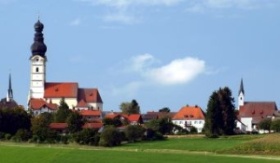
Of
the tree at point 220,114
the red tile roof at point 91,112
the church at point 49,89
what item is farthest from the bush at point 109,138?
the church at point 49,89

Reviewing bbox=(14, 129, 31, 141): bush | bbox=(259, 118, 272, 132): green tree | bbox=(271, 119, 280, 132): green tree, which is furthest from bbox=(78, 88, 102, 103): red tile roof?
bbox=(14, 129, 31, 141): bush

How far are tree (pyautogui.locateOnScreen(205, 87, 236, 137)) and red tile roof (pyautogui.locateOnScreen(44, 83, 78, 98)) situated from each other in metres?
53.6

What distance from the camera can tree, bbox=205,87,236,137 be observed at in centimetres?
10181

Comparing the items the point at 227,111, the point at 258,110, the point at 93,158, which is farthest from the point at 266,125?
the point at 93,158

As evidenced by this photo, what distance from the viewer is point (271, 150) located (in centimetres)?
6450

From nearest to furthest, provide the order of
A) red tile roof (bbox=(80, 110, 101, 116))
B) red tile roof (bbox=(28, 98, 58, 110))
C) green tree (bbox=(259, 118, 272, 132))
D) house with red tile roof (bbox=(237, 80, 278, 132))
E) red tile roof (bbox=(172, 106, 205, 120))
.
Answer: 1. green tree (bbox=(259, 118, 272, 132))
2. red tile roof (bbox=(80, 110, 101, 116))
3. red tile roof (bbox=(172, 106, 205, 120))
4. red tile roof (bbox=(28, 98, 58, 110))
5. house with red tile roof (bbox=(237, 80, 278, 132))

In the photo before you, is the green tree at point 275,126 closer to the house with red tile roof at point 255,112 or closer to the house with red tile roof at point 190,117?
the house with red tile roof at point 190,117

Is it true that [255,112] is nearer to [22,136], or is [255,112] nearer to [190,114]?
[190,114]

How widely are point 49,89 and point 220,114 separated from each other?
60.2 meters

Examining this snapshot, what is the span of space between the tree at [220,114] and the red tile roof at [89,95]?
5204cm

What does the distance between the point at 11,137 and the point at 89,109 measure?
64.2 m

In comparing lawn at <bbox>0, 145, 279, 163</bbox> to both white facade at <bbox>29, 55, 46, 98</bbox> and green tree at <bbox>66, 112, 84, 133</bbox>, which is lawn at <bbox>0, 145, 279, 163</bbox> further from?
white facade at <bbox>29, 55, 46, 98</bbox>

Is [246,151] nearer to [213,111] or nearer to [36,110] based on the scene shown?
[213,111]

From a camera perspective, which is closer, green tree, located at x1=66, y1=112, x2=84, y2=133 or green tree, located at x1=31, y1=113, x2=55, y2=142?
green tree, located at x1=31, y1=113, x2=55, y2=142
